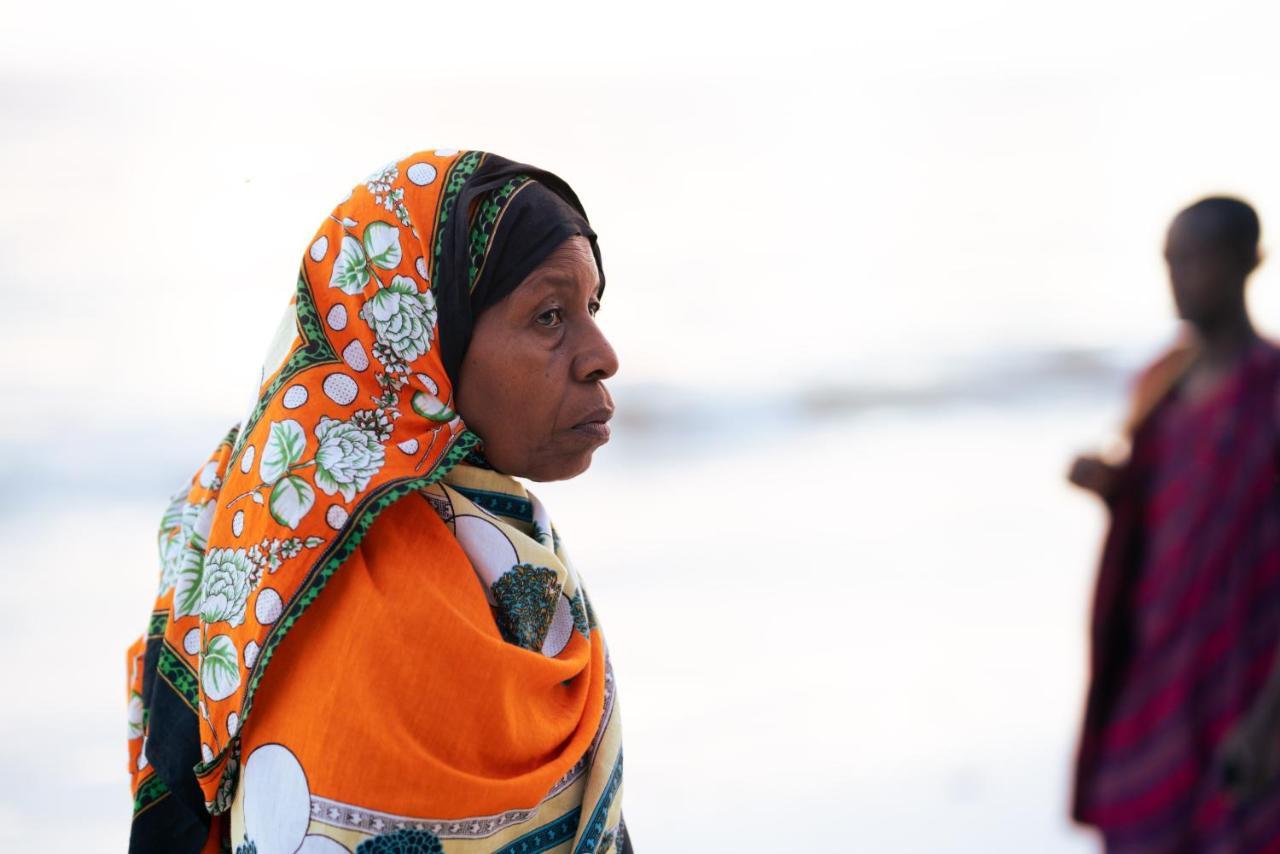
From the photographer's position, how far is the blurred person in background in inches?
42.2

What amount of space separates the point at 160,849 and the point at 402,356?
83cm

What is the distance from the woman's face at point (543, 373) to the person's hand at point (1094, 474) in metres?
1.18

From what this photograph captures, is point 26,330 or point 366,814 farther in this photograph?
point 26,330

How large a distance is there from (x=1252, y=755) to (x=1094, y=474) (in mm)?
218

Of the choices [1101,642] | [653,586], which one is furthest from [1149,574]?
[653,586]

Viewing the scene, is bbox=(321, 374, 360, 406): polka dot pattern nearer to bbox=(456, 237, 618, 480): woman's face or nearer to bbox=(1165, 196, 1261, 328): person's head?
bbox=(456, 237, 618, 480): woman's face

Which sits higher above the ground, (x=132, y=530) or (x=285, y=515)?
(x=285, y=515)

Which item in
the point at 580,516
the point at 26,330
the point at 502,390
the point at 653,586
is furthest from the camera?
the point at 26,330

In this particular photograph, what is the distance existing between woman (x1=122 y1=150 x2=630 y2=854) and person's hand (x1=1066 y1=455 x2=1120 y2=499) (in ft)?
3.91

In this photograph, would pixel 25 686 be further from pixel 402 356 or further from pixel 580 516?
pixel 402 356

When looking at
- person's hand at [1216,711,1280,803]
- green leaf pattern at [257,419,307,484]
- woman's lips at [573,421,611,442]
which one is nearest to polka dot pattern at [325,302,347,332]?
green leaf pattern at [257,419,307,484]

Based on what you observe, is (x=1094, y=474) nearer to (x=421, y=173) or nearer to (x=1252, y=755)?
(x=1252, y=755)

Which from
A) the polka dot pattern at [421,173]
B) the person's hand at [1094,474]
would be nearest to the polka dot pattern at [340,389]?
the polka dot pattern at [421,173]

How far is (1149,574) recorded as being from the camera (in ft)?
3.73
